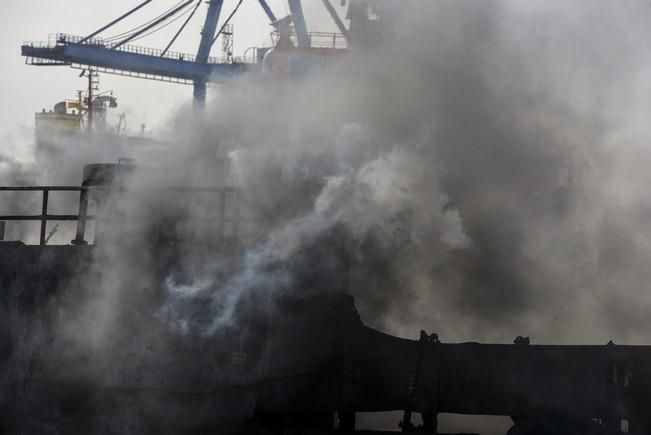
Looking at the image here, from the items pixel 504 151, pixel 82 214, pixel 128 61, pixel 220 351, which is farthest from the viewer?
pixel 128 61

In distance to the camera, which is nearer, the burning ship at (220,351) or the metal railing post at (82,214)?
the burning ship at (220,351)

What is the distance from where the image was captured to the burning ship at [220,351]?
382 inches

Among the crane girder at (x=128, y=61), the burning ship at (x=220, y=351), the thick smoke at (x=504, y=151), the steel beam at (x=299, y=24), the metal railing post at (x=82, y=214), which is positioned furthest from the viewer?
the crane girder at (x=128, y=61)

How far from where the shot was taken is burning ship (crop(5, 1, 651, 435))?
9695mm

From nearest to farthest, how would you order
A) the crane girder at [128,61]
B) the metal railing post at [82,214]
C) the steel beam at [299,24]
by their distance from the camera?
1. the metal railing post at [82,214]
2. the steel beam at [299,24]
3. the crane girder at [128,61]

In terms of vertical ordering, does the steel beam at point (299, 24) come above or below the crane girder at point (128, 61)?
below

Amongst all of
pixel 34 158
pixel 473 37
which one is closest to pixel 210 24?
pixel 34 158

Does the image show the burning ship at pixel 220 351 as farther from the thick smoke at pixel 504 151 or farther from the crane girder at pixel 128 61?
the crane girder at pixel 128 61

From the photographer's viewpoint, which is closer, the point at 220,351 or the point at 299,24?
the point at 220,351

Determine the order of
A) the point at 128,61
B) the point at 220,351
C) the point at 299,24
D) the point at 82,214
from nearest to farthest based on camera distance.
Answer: the point at 220,351, the point at 82,214, the point at 299,24, the point at 128,61

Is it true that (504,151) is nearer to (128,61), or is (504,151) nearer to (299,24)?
(299,24)

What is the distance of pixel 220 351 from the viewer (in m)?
10.4

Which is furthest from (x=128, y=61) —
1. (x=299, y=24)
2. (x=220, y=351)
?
(x=220, y=351)

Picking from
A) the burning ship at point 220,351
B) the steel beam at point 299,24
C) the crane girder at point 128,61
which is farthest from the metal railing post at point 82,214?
the crane girder at point 128,61
